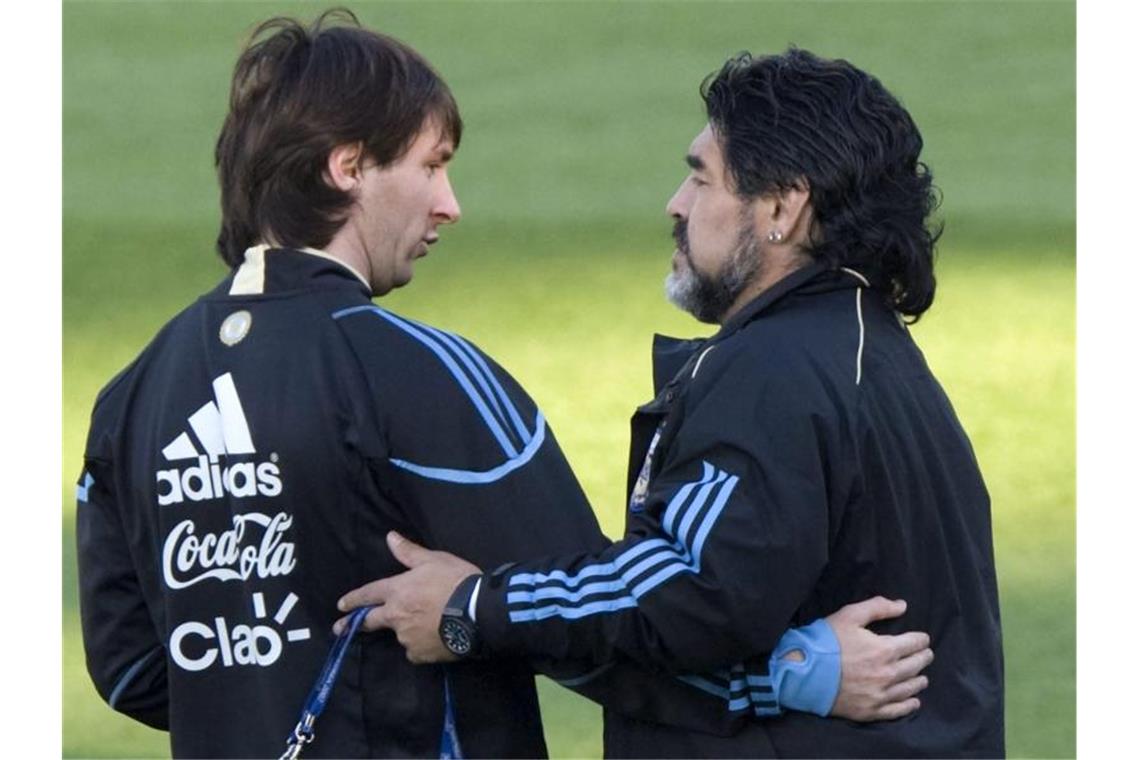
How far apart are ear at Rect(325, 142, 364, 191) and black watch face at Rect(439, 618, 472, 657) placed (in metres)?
0.58

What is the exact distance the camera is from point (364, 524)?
288cm

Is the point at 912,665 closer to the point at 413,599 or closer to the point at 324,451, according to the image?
the point at 413,599

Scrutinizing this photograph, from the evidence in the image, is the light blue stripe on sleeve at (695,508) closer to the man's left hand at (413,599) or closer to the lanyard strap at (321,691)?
the man's left hand at (413,599)

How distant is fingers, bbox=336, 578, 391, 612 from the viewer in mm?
2871

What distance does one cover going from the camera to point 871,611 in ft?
9.74

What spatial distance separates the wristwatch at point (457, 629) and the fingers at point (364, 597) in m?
0.08

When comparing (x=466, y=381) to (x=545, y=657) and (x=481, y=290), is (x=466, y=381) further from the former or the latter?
(x=481, y=290)

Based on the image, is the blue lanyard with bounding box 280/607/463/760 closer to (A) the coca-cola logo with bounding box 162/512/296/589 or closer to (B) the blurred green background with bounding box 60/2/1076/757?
(A) the coca-cola logo with bounding box 162/512/296/589

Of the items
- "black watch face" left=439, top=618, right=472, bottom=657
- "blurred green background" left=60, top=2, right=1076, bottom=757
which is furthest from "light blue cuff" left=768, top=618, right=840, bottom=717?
"blurred green background" left=60, top=2, right=1076, bottom=757

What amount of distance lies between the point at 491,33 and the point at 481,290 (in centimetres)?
331

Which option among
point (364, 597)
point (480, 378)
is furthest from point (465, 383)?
point (364, 597)

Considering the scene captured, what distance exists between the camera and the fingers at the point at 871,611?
2.97m

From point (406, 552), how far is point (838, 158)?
817 millimetres

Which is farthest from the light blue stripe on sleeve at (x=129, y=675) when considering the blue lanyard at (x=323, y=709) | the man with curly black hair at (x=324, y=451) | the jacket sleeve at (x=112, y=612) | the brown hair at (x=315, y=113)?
the brown hair at (x=315, y=113)
